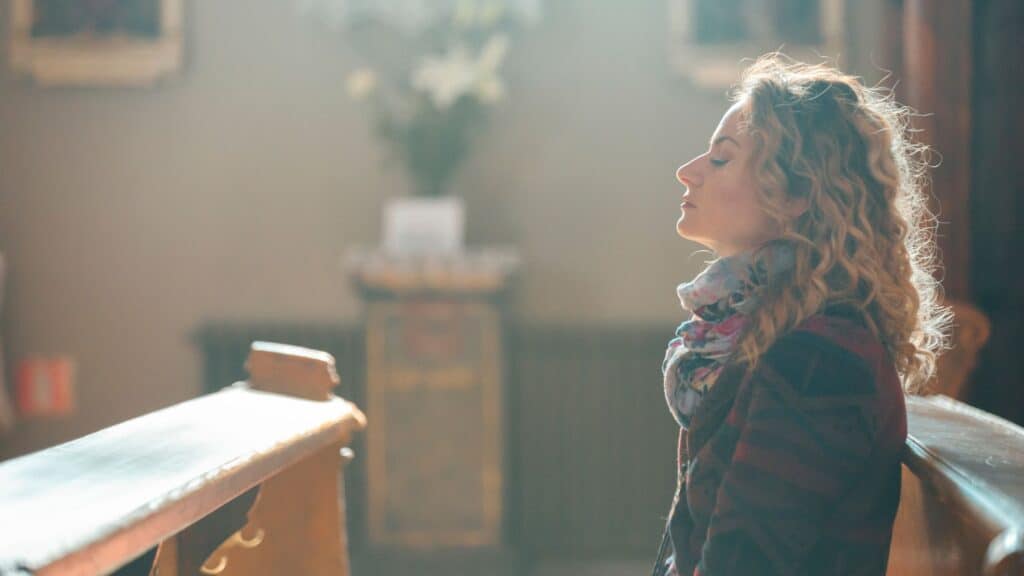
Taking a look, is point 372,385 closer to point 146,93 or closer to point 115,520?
point 146,93

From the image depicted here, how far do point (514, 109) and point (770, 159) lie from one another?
303cm

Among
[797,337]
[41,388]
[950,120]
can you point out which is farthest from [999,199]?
[41,388]

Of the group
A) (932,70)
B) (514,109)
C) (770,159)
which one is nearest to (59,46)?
(514,109)

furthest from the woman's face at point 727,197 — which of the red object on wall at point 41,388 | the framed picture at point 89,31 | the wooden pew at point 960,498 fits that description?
the red object on wall at point 41,388

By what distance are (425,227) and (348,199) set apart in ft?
1.84

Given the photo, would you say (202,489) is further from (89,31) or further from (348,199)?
(89,31)

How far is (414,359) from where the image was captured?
3.86 m

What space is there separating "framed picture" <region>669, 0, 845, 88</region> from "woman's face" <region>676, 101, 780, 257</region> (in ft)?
9.56

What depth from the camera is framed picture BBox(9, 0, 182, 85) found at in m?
4.32

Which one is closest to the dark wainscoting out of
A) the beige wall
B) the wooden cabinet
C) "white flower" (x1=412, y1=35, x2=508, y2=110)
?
the beige wall

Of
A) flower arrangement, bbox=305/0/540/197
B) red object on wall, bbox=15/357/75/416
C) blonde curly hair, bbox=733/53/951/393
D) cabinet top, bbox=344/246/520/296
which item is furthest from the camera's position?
red object on wall, bbox=15/357/75/416

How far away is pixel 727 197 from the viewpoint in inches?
56.8

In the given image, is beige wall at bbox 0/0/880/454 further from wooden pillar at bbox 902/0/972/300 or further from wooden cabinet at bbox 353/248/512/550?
wooden pillar at bbox 902/0/972/300

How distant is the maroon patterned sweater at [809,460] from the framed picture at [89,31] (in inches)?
142
